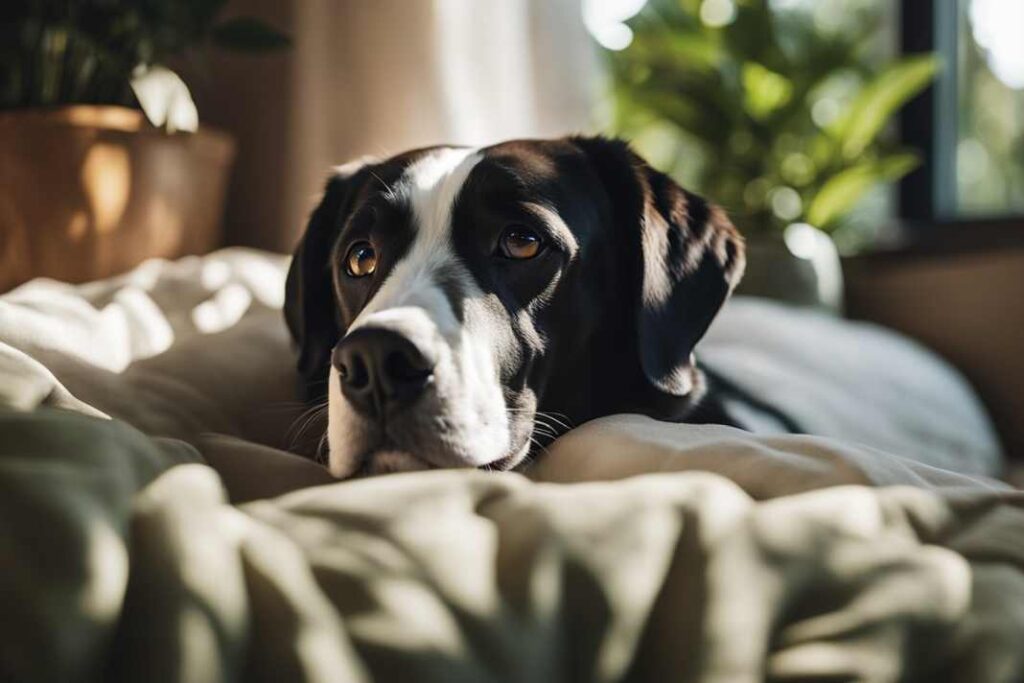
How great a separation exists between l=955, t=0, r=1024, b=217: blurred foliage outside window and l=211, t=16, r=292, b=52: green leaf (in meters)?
2.98

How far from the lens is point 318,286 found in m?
1.62

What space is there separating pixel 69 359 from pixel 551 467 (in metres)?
0.62

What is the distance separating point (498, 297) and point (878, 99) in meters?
2.82

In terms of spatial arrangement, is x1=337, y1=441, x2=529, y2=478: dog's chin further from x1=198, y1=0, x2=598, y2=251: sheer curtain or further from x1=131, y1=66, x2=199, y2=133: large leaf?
x1=198, y1=0, x2=598, y2=251: sheer curtain

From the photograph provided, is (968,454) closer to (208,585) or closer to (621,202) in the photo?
(621,202)

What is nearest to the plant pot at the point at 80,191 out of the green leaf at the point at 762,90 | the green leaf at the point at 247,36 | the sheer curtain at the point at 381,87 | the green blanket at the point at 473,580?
the green leaf at the point at 247,36

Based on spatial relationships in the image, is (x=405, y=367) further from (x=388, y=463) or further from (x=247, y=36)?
(x=247, y=36)

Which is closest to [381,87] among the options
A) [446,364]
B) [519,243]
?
[519,243]

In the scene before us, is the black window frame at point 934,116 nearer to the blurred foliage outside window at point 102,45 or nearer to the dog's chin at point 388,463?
the blurred foliage outside window at point 102,45

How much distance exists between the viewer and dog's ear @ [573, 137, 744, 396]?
1413 mm

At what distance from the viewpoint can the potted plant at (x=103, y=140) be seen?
1.89 meters

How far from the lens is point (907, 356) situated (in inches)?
95.8

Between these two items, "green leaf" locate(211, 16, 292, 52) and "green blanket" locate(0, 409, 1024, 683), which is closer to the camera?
"green blanket" locate(0, 409, 1024, 683)

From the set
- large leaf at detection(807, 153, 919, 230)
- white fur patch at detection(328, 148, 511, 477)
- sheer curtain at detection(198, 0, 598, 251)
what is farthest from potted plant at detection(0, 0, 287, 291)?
large leaf at detection(807, 153, 919, 230)
